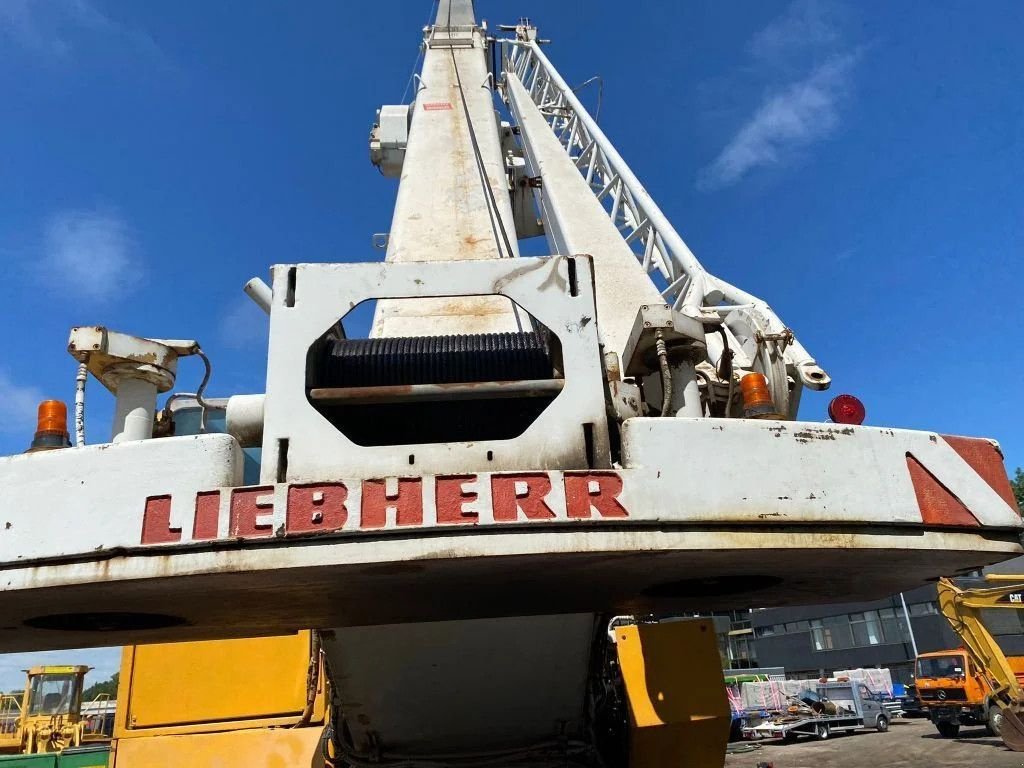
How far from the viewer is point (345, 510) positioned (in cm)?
219

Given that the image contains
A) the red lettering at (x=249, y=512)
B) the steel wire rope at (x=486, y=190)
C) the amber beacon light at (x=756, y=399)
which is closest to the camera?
the red lettering at (x=249, y=512)

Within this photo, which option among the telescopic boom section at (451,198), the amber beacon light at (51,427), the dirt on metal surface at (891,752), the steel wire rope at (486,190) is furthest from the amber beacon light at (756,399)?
the dirt on metal surface at (891,752)

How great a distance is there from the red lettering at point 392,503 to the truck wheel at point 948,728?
72.2ft

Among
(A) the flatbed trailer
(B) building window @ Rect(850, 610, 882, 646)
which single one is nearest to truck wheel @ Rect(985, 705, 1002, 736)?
(A) the flatbed trailer

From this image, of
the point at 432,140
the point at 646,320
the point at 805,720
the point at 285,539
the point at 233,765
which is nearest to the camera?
the point at 285,539

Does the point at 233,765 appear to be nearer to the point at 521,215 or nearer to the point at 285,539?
the point at 285,539

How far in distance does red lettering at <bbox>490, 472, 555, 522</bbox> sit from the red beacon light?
121 centimetres

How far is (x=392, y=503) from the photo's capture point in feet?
7.20

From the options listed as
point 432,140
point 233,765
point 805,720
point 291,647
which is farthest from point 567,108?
point 805,720

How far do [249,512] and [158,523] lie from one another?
0.27 m

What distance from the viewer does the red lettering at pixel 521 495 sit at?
2195 mm

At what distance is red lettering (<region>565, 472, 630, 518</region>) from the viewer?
223cm

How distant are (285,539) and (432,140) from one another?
597 cm

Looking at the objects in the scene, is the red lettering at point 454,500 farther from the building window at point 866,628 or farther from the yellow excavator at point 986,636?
the building window at point 866,628
